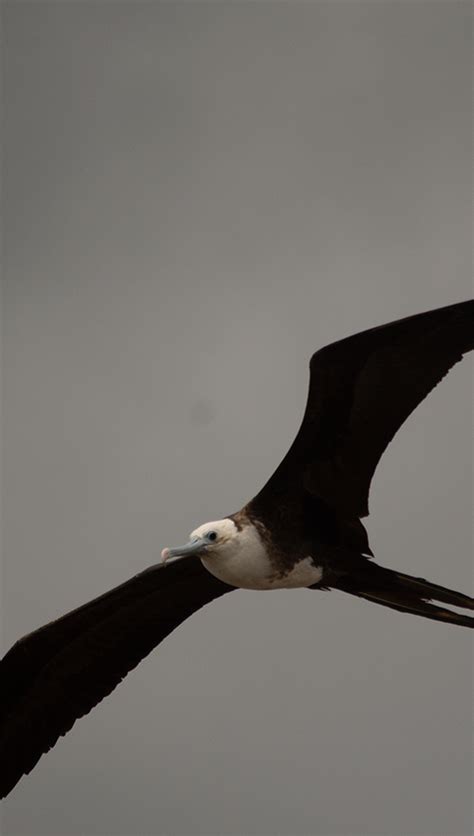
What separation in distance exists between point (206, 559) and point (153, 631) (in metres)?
1.43

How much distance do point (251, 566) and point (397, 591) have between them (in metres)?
0.75

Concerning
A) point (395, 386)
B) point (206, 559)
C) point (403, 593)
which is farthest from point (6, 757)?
point (395, 386)

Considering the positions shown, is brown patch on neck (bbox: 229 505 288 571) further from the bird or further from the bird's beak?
the bird's beak

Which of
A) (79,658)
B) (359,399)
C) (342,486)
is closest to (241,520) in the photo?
(342,486)

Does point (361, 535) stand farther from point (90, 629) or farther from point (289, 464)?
point (90, 629)

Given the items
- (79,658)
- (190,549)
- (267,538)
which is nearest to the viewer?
(190,549)

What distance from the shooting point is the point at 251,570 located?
299 inches

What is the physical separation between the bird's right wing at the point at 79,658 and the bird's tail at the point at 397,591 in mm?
1223

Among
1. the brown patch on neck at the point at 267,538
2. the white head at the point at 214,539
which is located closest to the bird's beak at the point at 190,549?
A: the white head at the point at 214,539

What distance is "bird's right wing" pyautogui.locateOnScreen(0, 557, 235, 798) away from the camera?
344 inches

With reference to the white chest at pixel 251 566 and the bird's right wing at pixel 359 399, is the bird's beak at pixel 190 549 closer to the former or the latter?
the white chest at pixel 251 566

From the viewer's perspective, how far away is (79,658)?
892 centimetres

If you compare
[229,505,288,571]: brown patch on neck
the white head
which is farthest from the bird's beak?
[229,505,288,571]: brown patch on neck

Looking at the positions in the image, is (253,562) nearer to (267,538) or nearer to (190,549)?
(267,538)
